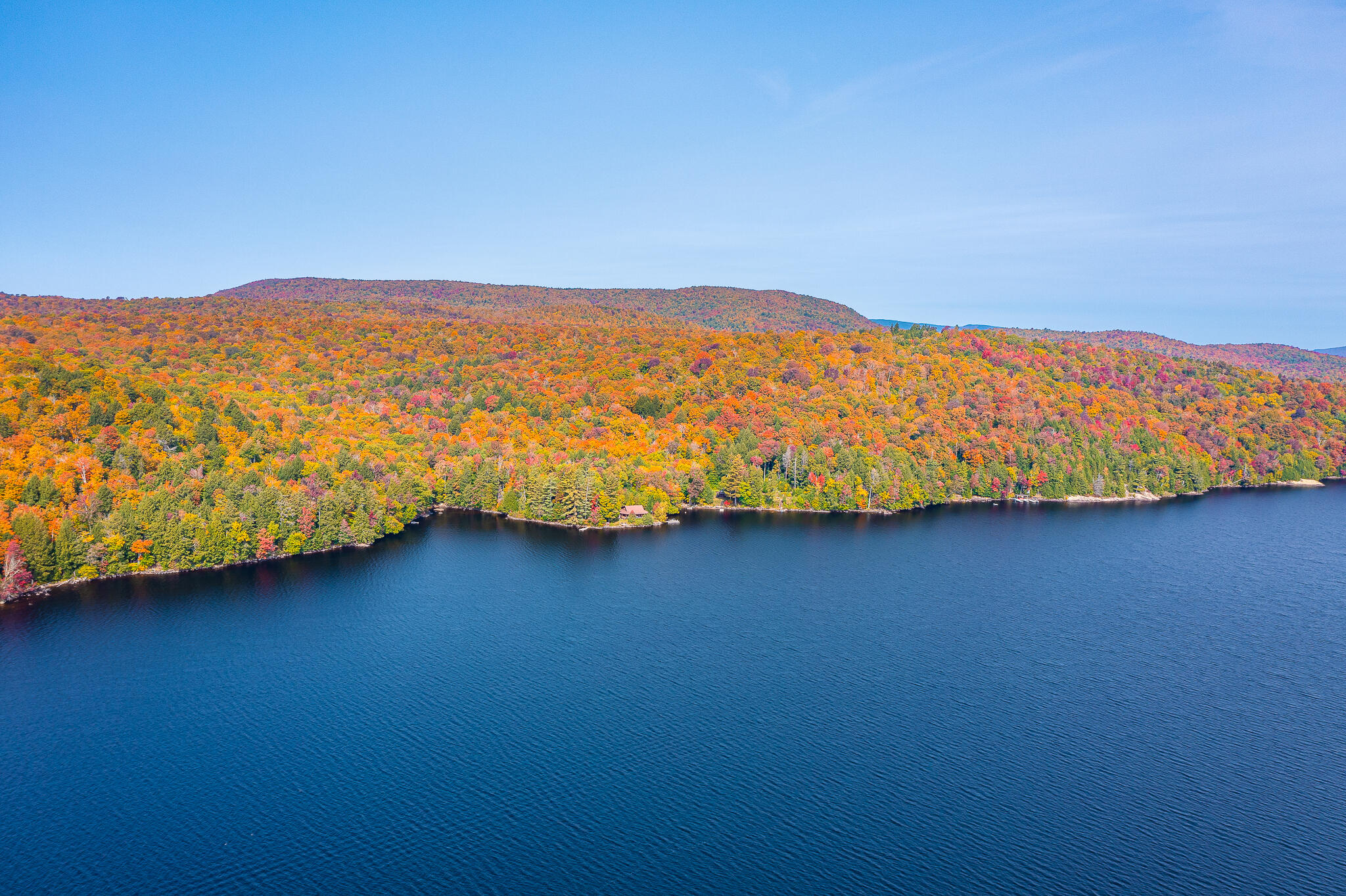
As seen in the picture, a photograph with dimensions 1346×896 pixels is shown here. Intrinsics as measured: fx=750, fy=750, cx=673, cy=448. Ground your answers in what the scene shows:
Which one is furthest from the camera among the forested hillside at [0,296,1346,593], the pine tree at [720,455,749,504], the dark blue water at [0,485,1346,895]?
the pine tree at [720,455,749,504]

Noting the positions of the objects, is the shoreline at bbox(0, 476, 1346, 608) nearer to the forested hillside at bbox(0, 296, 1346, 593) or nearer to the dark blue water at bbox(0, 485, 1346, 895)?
the forested hillside at bbox(0, 296, 1346, 593)

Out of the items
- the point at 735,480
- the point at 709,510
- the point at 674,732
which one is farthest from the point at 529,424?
the point at 674,732

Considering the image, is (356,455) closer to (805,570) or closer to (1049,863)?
(805,570)

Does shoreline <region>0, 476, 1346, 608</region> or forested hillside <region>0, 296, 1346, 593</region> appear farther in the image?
forested hillside <region>0, 296, 1346, 593</region>

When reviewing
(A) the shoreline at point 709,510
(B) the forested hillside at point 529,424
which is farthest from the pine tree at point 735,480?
(A) the shoreline at point 709,510

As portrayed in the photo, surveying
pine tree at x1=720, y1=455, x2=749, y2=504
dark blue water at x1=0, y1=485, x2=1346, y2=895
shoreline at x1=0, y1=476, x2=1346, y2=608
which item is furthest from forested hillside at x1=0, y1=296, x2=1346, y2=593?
dark blue water at x1=0, y1=485, x2=1346, y2=895

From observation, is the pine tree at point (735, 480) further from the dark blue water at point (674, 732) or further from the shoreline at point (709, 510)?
the dark blue water at point (674, 732)
